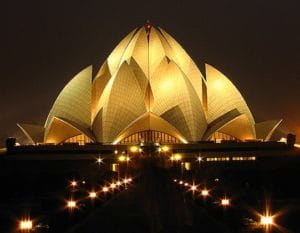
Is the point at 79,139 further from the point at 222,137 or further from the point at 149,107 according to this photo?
the point at 222,137

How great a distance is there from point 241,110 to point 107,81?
10863 millimetres

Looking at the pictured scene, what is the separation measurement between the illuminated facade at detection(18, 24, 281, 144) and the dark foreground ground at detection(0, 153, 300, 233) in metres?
10.2

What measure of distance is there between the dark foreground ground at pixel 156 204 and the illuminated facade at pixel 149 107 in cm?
1018

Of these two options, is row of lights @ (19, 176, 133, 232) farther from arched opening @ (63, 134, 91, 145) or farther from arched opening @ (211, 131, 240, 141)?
arched opening @ (211, 131, 240, 141)

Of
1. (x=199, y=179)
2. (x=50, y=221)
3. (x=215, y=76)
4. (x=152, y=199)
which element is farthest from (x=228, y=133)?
(x=50, y=221)

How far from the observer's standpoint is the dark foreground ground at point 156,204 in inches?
369

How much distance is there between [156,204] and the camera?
11266 millimetres

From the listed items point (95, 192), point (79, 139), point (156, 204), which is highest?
point (79, 139)

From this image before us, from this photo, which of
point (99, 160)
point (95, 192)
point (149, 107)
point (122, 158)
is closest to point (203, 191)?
point (95, 192)

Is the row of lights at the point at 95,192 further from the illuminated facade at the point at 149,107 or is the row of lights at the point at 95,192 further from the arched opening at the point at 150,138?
the arched opening at the point at 150,138

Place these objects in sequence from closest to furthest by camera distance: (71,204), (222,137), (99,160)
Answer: (71,204) < (99,160) < (222,137)

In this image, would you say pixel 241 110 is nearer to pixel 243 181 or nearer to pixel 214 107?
pixel 214 107

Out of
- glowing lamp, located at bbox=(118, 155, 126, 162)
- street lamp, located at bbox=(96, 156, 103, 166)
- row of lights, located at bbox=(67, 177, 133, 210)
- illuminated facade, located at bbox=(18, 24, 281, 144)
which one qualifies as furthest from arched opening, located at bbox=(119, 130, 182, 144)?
row of lights, located at bbox=(67, 177, 133, 210)

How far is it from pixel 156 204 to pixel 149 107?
22.6 metres
